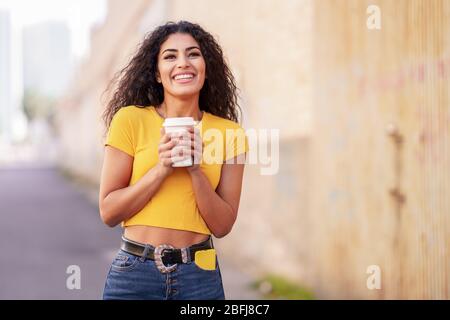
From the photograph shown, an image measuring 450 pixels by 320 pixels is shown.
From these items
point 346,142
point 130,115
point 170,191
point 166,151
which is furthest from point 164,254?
point 346,142

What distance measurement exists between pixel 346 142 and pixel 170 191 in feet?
12.5

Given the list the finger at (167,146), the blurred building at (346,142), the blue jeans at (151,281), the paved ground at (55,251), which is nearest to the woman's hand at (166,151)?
the finger at (167,146)

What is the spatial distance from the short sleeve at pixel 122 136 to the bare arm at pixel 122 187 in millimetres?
17

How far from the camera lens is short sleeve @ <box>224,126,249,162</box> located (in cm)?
241

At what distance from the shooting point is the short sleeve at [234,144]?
2415mm

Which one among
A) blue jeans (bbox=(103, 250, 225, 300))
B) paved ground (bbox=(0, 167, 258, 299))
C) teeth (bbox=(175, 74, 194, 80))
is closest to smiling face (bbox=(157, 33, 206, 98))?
teeth (bbox=(175, 74, 194, 80))

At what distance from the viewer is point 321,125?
635 centimetres

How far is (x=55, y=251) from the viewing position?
30.8 ft

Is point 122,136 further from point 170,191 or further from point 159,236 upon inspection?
point 159,236

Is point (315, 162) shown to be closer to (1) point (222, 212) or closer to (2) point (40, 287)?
(2) point (40, 287)

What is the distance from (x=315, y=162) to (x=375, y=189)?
42.3 inches

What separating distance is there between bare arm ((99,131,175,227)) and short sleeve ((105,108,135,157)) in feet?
0.06

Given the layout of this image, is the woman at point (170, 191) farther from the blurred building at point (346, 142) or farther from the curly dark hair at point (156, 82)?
the blurred building at point (346, 142)
